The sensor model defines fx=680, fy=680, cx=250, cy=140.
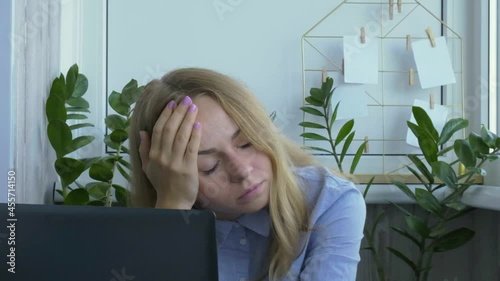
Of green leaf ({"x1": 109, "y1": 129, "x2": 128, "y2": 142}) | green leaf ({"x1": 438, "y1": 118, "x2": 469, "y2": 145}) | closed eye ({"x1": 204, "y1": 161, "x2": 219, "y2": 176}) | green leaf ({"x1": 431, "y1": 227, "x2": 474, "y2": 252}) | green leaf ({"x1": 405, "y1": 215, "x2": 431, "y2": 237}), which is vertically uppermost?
green leaf ({"x1": 438, "y1": 118, "x2": 469, "y2": 145})

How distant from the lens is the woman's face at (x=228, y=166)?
3.27 feet

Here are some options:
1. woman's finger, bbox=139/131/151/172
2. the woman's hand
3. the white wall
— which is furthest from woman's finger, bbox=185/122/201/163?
the white wall

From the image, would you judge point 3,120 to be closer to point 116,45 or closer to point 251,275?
point 251,275

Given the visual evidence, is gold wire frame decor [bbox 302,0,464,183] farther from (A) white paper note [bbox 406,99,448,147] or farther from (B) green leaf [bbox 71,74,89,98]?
(B) green leaf [bbox 71,74,89,98]

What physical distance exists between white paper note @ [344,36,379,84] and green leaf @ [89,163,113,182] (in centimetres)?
70

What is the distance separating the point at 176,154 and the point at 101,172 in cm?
67

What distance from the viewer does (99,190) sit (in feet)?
5.54

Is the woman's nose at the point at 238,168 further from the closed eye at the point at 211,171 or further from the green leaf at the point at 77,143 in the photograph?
the green leaf at the point at 77,143

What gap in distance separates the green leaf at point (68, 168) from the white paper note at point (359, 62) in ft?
2.52

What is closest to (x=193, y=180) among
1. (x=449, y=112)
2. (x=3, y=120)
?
(x=3, y=120)

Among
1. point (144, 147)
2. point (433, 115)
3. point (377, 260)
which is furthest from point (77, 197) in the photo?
point (433, 115)

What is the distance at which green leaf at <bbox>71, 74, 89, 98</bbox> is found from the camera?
174 centimetres

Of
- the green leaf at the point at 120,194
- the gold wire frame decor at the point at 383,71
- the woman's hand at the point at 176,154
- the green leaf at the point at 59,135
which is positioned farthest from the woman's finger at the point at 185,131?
the gold wire frame decor at the point at 383,71

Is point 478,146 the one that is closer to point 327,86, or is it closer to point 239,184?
point 327,86
